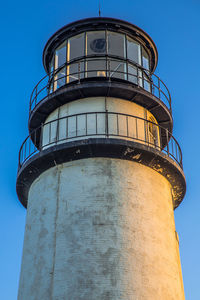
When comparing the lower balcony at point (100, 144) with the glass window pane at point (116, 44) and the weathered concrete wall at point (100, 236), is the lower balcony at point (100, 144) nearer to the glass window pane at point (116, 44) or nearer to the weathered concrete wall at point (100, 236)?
the weathered concrete wall at point (100, 236)

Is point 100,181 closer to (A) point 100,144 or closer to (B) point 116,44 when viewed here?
(A) point 100,144

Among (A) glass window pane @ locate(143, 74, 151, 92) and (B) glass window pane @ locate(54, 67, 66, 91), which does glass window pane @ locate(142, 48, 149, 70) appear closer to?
(A) glass window pane @ locate(143, 74, 151, 92)

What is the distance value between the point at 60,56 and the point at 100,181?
700 centimetres

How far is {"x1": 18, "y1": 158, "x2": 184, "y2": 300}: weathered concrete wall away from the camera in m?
14.5

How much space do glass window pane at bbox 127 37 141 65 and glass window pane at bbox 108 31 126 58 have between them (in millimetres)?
230

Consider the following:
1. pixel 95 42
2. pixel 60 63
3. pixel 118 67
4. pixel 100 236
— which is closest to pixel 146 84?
pixel 118 67

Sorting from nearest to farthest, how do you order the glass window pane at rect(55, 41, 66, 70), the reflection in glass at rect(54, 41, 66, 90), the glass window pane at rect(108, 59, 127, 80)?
the glass window pane at rect(108, 59, 127, 80), the reflection in glass at rect(54, 41, 66, 90), the glass window pane at rect(55, 41, 66, 70)

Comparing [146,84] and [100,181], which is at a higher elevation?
[146,84]

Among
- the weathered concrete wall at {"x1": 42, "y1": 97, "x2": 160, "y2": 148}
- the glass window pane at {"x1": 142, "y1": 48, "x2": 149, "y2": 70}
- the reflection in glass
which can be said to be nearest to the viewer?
the weathered concrete wall at {"x1": 42, "y1": 97, "x2": 160, "y2": 148}

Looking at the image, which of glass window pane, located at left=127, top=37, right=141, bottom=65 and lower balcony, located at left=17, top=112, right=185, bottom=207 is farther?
glass window pane, located at left=127, top=37, right=141, bottom=65

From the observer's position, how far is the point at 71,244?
15.1m

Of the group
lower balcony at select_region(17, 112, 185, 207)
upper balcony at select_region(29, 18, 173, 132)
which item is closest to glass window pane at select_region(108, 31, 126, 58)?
upper balcony at select_region(29, 18, 173, 132)

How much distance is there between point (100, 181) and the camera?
16.2 metres

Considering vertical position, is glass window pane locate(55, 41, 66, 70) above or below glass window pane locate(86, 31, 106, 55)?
below
